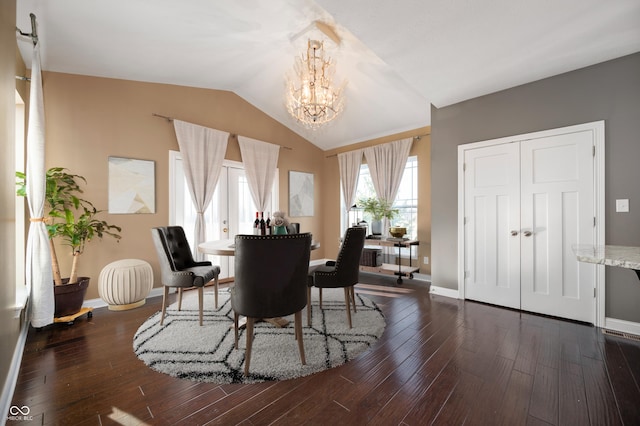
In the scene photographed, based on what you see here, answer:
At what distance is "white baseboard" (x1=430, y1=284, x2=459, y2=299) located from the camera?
357 centimetres

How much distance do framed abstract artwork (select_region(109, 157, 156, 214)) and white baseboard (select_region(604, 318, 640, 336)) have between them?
17.5 ft

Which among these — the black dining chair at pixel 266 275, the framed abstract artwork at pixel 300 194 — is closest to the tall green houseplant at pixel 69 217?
the black dining chair at pixel 266 275

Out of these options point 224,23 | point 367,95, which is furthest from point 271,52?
point 367,95

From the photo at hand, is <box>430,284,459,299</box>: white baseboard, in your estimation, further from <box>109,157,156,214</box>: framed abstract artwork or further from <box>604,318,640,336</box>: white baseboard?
<box>109,157,156,214</box>: framed abstract artwork

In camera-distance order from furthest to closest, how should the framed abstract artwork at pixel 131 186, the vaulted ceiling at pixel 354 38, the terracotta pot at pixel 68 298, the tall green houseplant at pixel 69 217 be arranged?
1. the framed abstract artwork at pixel 131 186
2. the tall green houseplant at pixel 69 217
3. the terracotta pot at pixel 68 298
4. the vaulted ceiling at pixel 354 38

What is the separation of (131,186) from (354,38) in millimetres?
3374

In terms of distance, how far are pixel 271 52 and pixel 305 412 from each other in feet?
12.6

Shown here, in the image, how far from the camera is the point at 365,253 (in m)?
4.70

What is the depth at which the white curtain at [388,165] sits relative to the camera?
15.7 ft

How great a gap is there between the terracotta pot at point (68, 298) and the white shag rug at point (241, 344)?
2.43 ft

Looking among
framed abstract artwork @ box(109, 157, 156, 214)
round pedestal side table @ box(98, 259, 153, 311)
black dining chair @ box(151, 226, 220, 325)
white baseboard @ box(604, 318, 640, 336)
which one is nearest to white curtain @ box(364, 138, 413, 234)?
white baseboard @ box(604, 318, 640, 336)

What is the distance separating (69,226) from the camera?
2803 mm

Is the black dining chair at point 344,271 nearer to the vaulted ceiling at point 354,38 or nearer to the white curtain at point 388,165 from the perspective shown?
the vaulted ceiling at point 354,38

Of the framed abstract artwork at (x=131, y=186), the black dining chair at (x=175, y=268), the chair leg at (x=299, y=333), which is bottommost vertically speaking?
the chair leg at (x=299, y=333)
